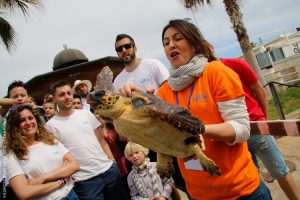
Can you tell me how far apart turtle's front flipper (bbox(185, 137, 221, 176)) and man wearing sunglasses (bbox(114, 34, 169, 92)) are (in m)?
1.93

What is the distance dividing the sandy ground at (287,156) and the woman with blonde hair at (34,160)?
2570mm

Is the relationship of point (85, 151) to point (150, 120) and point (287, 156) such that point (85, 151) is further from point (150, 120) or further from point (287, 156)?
point (287, 156)

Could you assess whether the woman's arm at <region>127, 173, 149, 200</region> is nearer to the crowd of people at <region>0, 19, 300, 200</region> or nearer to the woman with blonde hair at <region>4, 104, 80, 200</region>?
the crowd of people at <region>0, 19, 300, 200</region>

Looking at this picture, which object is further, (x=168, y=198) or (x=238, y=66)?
(x=168, y=198)

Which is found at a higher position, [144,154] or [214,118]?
[214,118]

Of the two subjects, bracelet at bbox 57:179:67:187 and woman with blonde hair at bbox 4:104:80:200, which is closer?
woman with blonde hair at bbox 4:104:80:200

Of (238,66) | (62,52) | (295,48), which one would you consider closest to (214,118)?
(238,66)

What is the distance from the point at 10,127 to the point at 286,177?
2.86 metres

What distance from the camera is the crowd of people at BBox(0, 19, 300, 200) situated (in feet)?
5.37

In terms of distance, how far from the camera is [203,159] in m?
1.37

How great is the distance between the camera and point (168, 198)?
3.78 metres

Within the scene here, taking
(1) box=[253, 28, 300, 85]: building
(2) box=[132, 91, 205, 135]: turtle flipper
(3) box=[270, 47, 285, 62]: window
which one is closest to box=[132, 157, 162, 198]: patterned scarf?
(2) box=[132, 91, 205, 135]: turtle flipper

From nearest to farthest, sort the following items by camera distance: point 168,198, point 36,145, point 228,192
Answer: 1. point 228,192
2. point 36,145
3. point 168,198

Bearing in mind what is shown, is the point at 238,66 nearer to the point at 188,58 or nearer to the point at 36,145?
the point at 188,58
